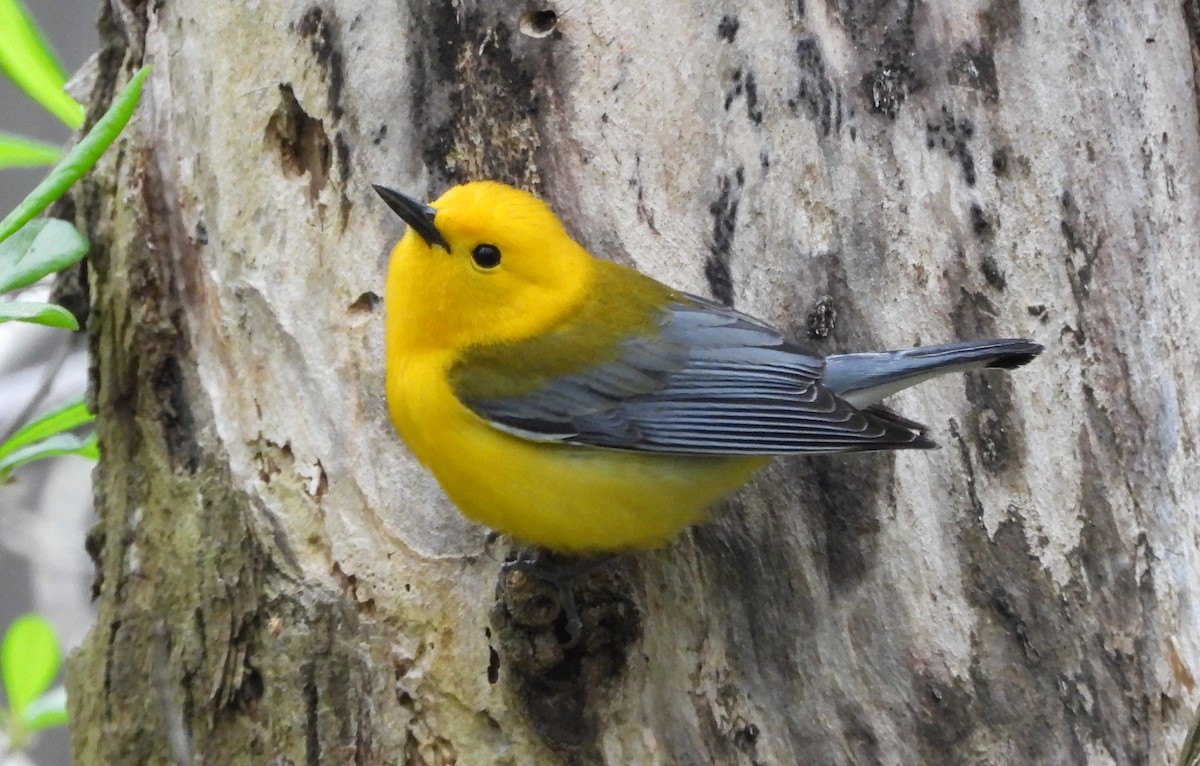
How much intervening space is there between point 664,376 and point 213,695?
→ 4.62 feet

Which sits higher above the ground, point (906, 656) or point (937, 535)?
point (937, 535)

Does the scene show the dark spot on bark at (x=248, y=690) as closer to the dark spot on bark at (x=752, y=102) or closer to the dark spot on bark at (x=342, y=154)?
the dark spot on bark at (x=342, y=154)

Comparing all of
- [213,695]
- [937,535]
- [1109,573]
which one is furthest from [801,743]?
[213,695]

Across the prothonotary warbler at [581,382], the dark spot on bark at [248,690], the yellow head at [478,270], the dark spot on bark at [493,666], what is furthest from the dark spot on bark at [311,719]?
the yellow head at [478,270]

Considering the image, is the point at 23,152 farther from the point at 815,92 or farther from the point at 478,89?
the point at 815,92

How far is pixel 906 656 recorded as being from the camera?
9.52 feet

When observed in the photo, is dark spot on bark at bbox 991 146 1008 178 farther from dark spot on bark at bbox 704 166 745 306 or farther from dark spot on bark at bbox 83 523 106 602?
dark spot on bark at bbox 83 523 106 602

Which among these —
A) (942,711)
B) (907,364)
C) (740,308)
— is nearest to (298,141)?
(740,308)

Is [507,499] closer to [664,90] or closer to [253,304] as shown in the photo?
[253,304]

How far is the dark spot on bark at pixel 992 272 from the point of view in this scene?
3.08 m

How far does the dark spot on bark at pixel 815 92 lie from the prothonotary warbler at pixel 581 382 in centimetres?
54

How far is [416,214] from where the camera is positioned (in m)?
3.03

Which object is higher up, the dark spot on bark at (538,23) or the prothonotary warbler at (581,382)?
the dark spot on bark at (538,23)

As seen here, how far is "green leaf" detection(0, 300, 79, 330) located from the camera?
273 cm
